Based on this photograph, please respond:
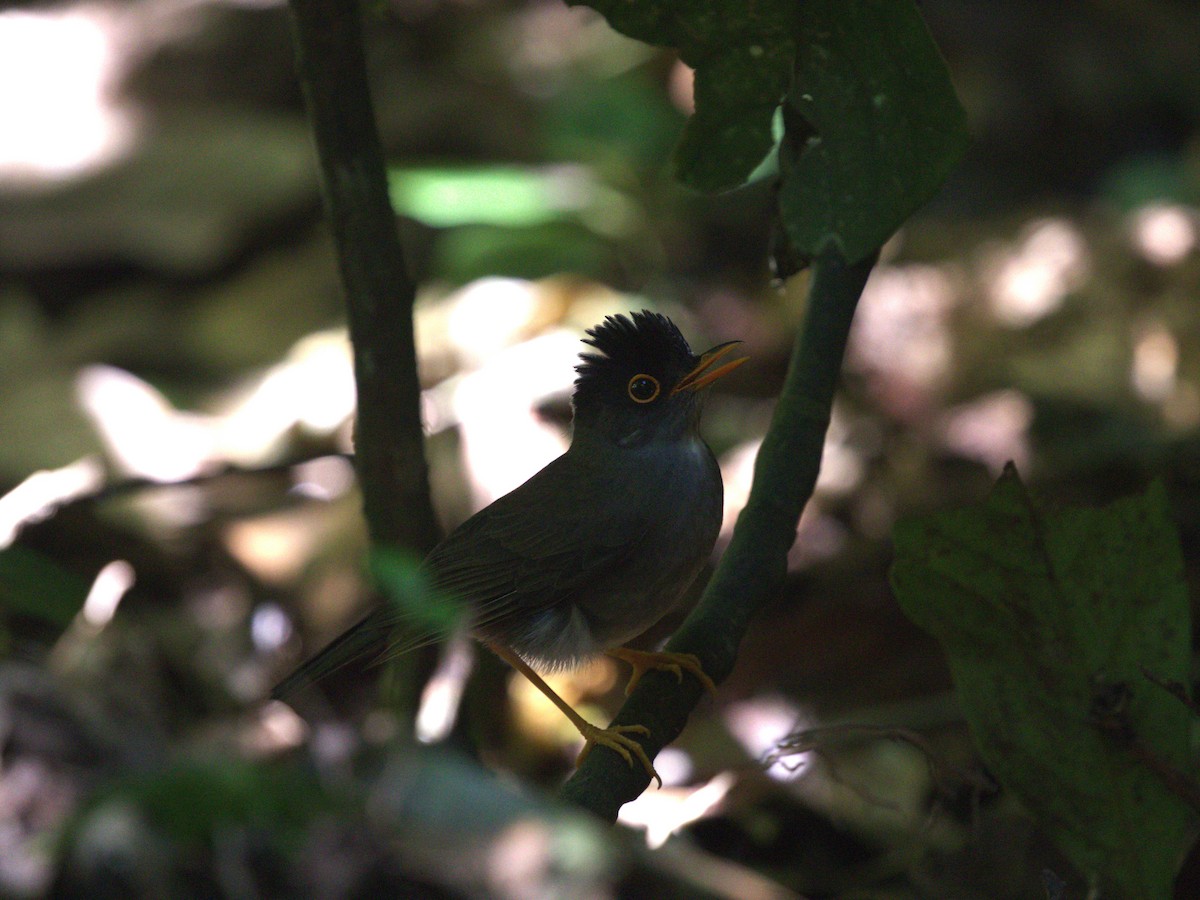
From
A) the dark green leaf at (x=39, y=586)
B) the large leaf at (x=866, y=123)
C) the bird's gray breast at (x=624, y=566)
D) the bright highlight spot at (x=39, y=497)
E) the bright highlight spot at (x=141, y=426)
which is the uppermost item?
the large leaf at (x=866, y=123)

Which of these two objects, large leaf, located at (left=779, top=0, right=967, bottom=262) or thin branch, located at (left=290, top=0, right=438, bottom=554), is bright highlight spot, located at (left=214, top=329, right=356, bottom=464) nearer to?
thin branch, located at (left=290, top=0, right=438, bottom=554)

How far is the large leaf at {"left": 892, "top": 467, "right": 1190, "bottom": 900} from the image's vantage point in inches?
93.6

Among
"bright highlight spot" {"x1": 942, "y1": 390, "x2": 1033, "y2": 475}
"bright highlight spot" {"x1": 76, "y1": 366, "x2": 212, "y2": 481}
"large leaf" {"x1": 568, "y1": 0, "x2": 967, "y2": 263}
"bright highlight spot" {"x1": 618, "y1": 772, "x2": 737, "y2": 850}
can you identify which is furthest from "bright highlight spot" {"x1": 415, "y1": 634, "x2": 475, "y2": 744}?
"bright highlight spot" {"x1": 942, "y1": 390, "x2": 1033, "y2": 475}

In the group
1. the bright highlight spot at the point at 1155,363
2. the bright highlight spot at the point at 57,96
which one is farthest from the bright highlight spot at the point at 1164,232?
the bright highlight spot at the point at 57,96

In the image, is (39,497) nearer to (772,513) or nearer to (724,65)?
(772,513)

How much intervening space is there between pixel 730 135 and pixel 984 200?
15.8ft

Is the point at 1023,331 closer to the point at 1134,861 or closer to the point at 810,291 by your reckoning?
the point at 810,291

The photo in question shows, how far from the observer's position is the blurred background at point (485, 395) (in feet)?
7.85

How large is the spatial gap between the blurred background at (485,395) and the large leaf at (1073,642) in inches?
9.1

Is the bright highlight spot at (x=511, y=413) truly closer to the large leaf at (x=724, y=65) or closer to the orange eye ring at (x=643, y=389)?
the orange eye ring at (x=643, y=389)

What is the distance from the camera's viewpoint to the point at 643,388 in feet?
9.85

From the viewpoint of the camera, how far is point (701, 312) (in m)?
6.23

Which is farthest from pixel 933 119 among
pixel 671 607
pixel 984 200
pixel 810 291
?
pixel 984 200

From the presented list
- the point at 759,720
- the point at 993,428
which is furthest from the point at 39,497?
the point at 993,428
